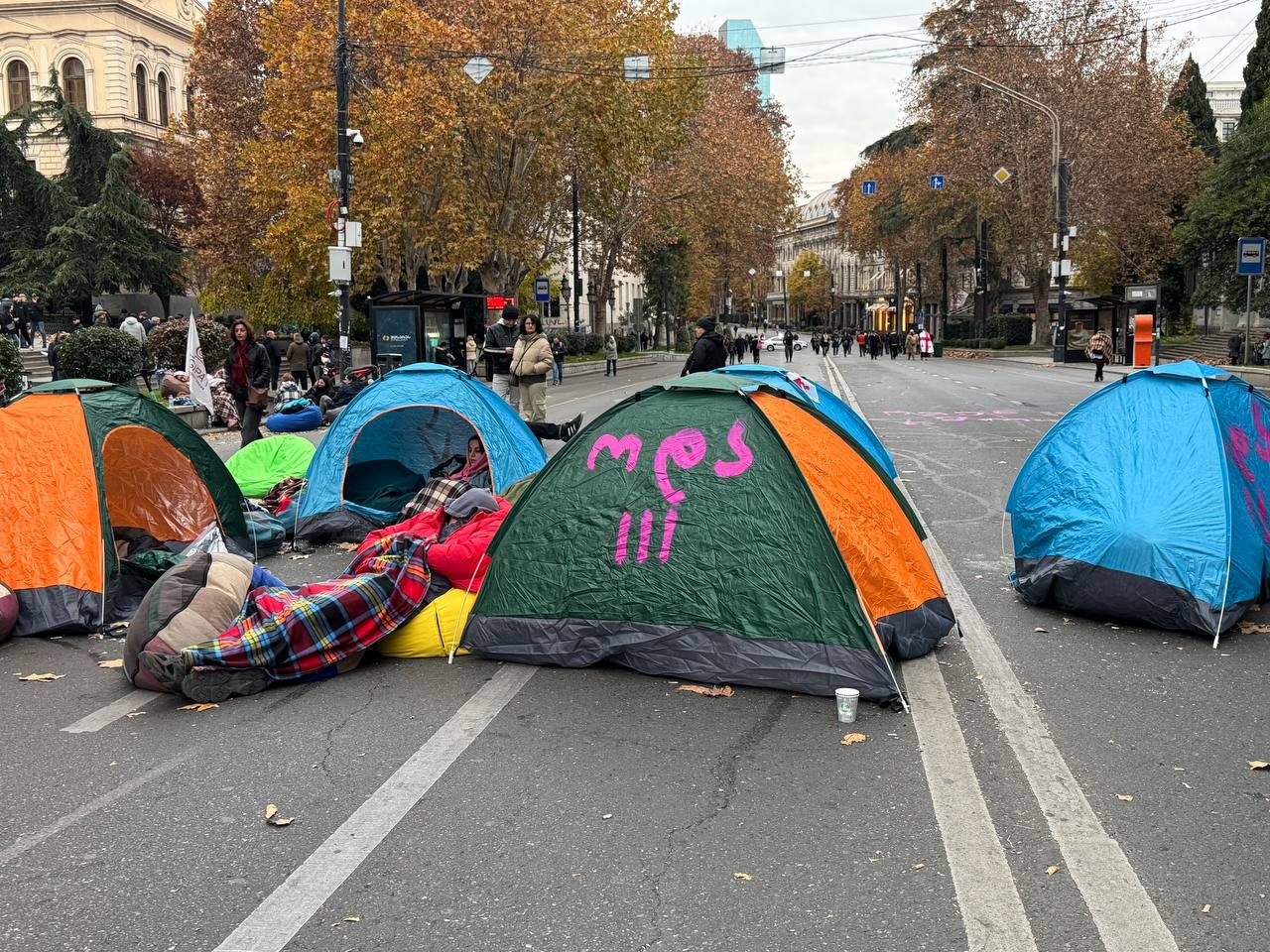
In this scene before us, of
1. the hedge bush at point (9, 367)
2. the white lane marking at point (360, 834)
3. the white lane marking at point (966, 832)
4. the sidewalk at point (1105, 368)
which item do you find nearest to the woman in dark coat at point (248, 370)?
the hedge bush at point (9, 367)

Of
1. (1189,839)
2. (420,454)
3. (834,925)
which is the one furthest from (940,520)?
(834,925)

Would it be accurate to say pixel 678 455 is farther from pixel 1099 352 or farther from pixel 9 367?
pixel 1099 352

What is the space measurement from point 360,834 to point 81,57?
2498 inches

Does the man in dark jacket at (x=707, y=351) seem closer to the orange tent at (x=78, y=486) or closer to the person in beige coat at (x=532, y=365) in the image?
the person in beige coat at (x=532, y=365)

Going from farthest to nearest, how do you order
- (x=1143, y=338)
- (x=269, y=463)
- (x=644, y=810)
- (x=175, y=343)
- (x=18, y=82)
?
(x=18, y=82)
(x=1143, y=338)
(x=175, y=343)
(x=269, y=463)
(x=644, y=810)

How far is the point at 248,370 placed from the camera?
13844 mm

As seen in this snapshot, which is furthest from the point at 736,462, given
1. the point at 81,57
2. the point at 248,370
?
the point at 81,57

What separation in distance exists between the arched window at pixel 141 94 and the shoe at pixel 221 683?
61.7 m

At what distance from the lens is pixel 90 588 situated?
6.83 m

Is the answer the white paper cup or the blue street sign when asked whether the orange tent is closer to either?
the white paper cup

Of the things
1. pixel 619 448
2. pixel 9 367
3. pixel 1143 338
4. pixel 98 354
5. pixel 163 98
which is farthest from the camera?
pixel 163 98

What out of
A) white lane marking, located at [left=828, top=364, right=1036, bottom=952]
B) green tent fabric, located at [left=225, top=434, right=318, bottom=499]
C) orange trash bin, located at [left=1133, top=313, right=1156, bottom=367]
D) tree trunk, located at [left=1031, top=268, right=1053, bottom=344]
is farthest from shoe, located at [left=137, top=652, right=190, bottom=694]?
tree trunk, located at [left=1031, top=268, right=1053, bottom=344]

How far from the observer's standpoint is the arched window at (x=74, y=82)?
189ft

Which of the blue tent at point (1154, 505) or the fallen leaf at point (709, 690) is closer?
the fallen leaf at point (709, 690)
